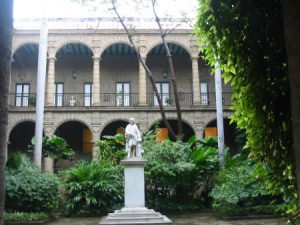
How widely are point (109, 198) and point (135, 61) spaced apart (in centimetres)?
1457

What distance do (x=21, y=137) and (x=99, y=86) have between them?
264 inches

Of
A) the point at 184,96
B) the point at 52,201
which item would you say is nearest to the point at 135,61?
the point at 184,96

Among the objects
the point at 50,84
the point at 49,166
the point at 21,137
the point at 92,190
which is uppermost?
the point at 50,84

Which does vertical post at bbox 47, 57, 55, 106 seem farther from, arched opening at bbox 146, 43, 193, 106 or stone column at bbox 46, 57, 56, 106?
arched opening at bbox 146, 43, 193, 106

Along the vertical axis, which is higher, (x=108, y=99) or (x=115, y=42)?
(x=115, y=42)

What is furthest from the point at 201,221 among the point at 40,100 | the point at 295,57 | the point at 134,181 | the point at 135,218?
the point at 295,57

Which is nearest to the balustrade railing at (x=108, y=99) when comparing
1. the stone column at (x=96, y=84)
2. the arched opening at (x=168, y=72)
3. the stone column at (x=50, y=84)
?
the arched opening at (x=168, y=72)

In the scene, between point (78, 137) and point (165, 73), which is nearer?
point (78, 137)

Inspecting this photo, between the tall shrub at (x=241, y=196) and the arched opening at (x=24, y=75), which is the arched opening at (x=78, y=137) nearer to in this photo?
the arched opening at (x=24, y=75)

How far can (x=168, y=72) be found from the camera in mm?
29188

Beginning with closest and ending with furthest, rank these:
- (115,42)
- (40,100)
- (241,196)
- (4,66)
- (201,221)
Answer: (4,66) < (201,221) < (241,196) < (40,100) < (115,42)

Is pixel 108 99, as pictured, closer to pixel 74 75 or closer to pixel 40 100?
pixel 74 75

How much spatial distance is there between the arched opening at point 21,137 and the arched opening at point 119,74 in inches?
211

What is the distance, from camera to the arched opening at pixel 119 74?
2838 cm
